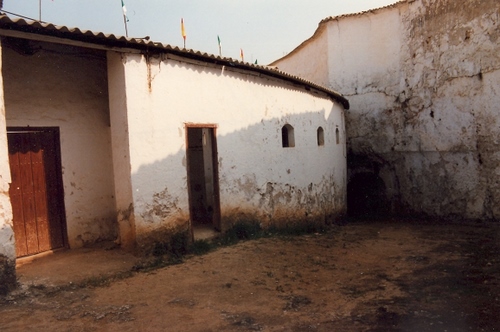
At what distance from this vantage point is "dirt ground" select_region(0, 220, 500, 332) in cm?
423

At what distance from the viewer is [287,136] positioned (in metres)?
10.6

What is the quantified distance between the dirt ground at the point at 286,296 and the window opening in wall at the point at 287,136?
362 centimetres

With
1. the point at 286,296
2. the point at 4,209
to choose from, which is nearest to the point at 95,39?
the point at 4,209

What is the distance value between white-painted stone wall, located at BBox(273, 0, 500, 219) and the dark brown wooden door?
1120cm

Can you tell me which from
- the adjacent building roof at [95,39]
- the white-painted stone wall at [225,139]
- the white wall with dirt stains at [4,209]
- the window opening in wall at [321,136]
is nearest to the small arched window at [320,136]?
the window opening in wall at [321,136]

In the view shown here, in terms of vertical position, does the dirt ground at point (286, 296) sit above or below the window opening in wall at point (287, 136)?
below

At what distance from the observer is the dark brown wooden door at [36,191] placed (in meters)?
6.36

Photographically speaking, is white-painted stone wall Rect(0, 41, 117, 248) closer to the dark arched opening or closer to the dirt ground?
the dirt ground

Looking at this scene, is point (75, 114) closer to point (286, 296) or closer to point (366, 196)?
point (286, 296)

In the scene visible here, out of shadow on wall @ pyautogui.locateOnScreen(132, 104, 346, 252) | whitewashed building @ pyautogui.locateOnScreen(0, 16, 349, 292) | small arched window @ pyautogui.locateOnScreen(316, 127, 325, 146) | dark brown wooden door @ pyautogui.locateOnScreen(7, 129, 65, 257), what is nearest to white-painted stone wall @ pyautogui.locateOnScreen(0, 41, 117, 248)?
whitewashed building @ pyautogui.locateOnScreen(0, 16, 349, 292)

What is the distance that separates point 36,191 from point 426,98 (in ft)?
39.0

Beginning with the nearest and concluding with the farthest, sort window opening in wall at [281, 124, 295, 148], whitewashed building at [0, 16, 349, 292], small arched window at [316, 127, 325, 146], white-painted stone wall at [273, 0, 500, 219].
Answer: whitewashed building at [0, 16, 349, 292]
window opening in wall at [281, 124, 295, 148]
white-painted stone wall at [273, 0, 500, 219]
small arched window at [316, 127, 325, 146]

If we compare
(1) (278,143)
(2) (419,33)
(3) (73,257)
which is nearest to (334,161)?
(1) (278,143)

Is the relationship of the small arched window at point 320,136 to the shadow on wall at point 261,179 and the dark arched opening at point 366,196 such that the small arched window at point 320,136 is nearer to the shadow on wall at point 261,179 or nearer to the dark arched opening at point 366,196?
the shadow on wall at point 261,179
